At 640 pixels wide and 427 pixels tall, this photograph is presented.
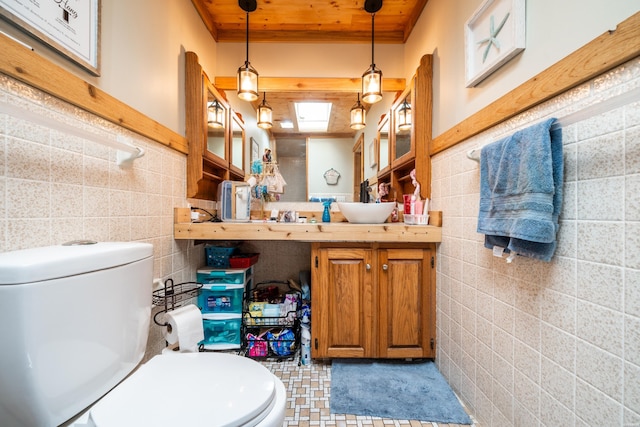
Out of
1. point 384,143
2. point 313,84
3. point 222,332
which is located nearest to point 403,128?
point 384,143

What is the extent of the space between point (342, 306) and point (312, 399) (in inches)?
19.0

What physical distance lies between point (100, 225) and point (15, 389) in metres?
0.60

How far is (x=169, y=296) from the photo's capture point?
114cm

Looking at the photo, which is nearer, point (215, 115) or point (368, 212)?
point (368, 212)

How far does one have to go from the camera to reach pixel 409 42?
1934 millimetres

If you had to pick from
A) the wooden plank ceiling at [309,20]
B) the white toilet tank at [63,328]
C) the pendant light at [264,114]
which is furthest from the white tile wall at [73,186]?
the wooden plank ceiling at [309,20]

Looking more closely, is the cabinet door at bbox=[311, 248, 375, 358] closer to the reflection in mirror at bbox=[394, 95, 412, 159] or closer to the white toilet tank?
the reflection in mirror at bbox=[394, 95, 412, 159]

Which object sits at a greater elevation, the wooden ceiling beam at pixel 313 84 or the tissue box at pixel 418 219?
the wooden ceiling beam at pixel 313 84

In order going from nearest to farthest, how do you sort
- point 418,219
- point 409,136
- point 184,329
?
point 184,329 → point 418,219 → point 409,136

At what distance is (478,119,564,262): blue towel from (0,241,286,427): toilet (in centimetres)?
90

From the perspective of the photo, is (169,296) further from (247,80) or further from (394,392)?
(247,80)

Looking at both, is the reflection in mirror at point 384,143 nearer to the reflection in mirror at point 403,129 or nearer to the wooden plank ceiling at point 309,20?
the reflection in mirror at point 403,129

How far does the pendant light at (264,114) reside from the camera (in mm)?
2021

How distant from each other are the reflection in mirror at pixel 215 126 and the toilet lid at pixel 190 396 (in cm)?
137
